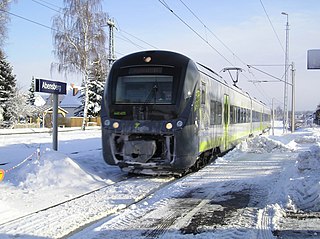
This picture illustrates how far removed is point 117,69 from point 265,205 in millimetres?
5430

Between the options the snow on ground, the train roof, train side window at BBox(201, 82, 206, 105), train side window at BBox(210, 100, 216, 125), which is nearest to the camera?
the snow on ground

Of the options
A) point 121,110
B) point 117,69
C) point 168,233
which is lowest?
point 168,233

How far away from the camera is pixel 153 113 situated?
1041cm

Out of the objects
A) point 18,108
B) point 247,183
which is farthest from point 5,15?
point 247,183

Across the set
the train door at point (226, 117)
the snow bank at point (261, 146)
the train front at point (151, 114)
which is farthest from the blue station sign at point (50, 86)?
the snow bank at point (261, 146)

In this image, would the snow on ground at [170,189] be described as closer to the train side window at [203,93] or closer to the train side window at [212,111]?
the train side window at [212,111]

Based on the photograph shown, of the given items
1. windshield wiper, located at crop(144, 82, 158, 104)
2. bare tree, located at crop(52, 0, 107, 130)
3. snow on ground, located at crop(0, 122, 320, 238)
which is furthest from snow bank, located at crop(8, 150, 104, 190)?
bare tree, located at crop(52, 0, 107, 130)

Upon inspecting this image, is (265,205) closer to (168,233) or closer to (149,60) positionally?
(168,233)

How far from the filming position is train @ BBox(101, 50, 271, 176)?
10297 mm

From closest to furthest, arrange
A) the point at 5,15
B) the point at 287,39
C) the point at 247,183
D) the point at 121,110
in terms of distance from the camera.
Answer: the point at 247,183 → the point at 121,110 → the point at 5,15 → the point at 287,39

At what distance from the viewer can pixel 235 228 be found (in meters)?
6.04

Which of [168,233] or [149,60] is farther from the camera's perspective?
[149,60]

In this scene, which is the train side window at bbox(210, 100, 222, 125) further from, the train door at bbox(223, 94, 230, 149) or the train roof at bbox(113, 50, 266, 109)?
the train roof at bbox(113, 50, 266, 109)

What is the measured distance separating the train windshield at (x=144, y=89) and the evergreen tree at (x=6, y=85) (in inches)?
1546
